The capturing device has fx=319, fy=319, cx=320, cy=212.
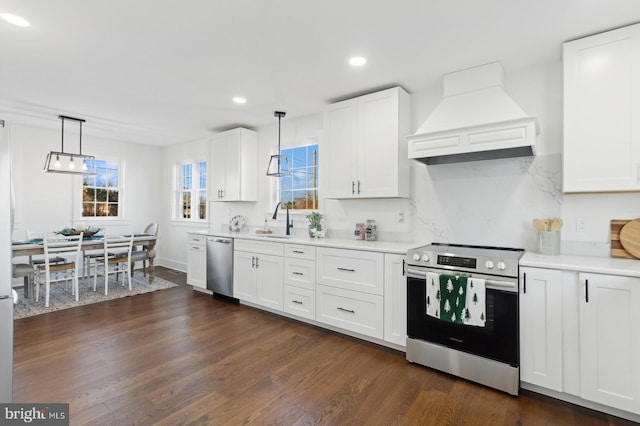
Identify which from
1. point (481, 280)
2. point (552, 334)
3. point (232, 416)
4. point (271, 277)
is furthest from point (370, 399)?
point (271, 277)

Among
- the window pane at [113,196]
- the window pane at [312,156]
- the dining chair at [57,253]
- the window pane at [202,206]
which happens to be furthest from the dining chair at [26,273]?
the window pane at [312,156]

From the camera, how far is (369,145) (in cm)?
338

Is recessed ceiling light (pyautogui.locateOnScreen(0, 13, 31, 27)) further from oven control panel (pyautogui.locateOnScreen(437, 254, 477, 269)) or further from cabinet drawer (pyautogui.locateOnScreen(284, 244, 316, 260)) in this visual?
oven control panel (pyautogui.locateOnScreen(437, 254, 477, 269))

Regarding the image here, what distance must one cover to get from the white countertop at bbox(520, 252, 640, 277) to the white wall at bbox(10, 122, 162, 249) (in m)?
6.74

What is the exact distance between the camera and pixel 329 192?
3701 millimetres

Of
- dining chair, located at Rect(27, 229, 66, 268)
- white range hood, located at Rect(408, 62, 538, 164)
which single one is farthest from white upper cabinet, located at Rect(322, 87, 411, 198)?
dining chair, located at Rect(27, 229, 66, 268)

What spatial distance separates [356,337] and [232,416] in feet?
4.91

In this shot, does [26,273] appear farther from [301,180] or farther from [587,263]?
[587,263]

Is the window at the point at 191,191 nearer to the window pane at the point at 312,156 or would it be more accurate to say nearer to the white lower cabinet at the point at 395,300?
the window pane at the point at 312,156

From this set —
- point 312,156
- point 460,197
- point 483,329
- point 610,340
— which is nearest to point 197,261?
point 312,156

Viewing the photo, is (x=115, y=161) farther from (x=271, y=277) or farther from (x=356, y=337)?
(x=356, y=337)

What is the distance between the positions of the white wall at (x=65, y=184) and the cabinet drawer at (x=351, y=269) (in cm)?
494

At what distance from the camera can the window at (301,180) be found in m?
4.38

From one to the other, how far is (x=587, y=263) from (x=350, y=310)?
74.9 inches
